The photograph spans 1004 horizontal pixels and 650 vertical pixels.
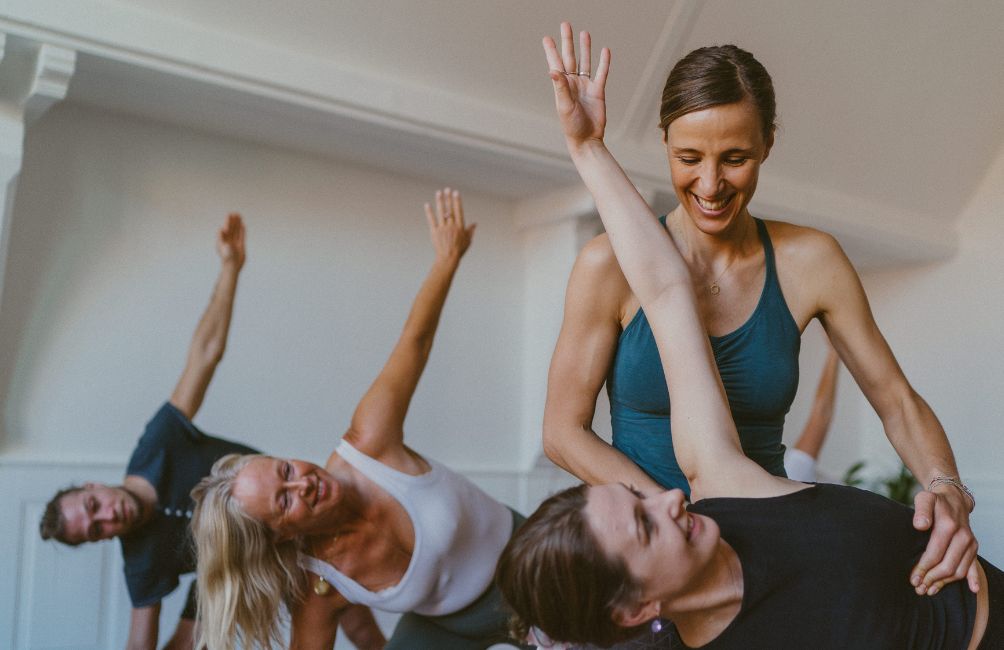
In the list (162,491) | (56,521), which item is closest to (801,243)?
(162,491)

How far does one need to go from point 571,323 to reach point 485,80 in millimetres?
2408

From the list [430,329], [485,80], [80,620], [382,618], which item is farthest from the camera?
[382,618]

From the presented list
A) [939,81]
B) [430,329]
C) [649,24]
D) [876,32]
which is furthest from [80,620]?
[939,81]

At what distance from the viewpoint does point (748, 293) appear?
69.7 inches

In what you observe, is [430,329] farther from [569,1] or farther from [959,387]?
[959,387]

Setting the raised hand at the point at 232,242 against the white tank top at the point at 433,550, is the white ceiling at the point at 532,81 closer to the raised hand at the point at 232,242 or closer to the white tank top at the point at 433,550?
the raised hand at the point at 232,242

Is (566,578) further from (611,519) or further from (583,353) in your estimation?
(583,353)

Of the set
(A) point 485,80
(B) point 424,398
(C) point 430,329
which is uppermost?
(A) point 485,80

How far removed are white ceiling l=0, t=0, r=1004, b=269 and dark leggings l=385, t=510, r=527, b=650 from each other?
180 cm

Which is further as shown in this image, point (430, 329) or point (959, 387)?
point (959, 387)

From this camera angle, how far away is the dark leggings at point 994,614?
1.40 meters

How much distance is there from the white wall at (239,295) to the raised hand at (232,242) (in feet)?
1.82

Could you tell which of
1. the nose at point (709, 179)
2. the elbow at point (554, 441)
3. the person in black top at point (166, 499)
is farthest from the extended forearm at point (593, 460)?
the person in black top at point (166, 499)

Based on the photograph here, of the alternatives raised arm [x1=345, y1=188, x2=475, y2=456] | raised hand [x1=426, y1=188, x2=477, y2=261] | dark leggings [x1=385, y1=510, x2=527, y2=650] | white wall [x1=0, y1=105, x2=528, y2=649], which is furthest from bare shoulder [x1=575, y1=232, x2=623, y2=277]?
white wall [x1=0, y1=105, x2=528, y2=649]
